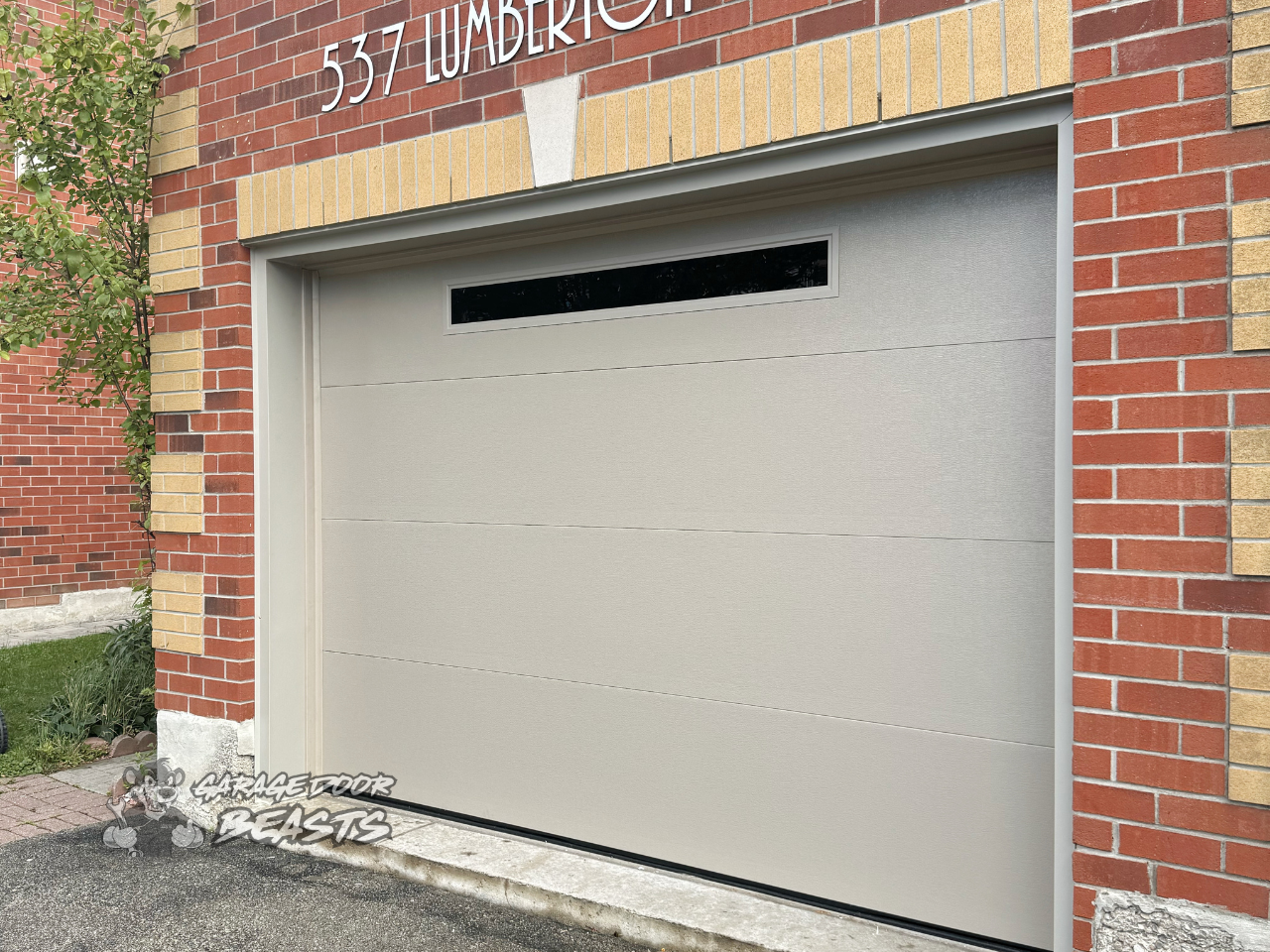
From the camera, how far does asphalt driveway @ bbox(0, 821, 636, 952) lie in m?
3.46

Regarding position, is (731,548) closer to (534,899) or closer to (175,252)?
(534,899)

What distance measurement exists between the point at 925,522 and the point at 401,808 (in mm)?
2616

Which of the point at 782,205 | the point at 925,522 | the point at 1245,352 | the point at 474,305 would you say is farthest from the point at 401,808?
the point at 1245,352

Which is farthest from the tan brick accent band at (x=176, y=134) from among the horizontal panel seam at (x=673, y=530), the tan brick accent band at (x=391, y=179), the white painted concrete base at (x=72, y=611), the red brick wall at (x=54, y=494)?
the white painted concrete base at (x=72, y=611)

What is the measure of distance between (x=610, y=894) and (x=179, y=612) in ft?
7.97

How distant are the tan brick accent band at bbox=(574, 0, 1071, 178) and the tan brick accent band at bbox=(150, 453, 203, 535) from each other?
7.59 ft

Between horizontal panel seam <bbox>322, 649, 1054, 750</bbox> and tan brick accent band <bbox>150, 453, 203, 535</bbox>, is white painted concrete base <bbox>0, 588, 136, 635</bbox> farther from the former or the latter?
horizontal panel seam <bbox>322, 649, 1054, 750</bbox>

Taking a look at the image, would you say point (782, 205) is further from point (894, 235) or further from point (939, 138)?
point (939, 138)

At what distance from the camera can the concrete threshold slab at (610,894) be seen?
126 inches

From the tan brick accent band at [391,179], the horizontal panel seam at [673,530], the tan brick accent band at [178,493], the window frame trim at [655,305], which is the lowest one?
the horizontal panel seam at [673,530]

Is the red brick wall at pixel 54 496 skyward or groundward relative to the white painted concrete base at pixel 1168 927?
skyward

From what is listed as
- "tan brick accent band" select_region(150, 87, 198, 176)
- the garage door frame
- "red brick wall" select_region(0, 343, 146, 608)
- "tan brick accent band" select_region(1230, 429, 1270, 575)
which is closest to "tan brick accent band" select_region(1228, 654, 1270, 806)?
"tan brick accent band" select_region(1230, 429, 1270, 575)

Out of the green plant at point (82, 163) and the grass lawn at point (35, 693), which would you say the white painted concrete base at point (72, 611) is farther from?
the green plant at point (82, 163)

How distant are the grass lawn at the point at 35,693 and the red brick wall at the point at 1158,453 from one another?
514cm
